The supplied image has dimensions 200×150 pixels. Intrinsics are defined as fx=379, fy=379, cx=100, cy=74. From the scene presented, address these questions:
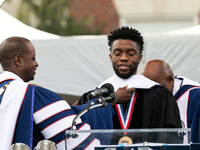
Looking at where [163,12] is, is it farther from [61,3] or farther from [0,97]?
[0,97]

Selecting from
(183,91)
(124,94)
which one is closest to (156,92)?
(124,94)

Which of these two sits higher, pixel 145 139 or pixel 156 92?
pixel 156 92

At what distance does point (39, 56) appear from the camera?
5480 mm

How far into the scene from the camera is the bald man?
420cm

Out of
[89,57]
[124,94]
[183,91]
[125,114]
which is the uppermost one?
[89,57]

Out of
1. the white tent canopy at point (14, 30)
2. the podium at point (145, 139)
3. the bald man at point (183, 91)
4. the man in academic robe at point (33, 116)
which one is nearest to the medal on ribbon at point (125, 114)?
the man in academic robe at point (33, 116)

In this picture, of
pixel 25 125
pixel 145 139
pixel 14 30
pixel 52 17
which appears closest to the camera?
pixel 145 139

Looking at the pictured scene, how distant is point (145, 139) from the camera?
2246 millimetres

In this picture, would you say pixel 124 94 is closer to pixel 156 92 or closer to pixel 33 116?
pixel 156 92

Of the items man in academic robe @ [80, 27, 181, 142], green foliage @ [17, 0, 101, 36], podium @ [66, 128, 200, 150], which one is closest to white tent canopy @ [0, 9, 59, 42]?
man in academic robe @ [80, 27, 181, 142]

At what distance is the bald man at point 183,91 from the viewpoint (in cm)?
420

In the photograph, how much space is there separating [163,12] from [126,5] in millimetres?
1399

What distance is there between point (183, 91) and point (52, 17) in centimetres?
1015

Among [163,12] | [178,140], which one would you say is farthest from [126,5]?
[178,140]
